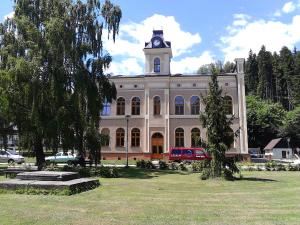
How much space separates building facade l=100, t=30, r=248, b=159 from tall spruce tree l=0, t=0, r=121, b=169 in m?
21.9

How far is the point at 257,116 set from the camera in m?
79.1

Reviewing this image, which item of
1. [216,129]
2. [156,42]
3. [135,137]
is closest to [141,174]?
[216,129]

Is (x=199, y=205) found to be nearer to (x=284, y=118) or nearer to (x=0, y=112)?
(x=0, y=112)

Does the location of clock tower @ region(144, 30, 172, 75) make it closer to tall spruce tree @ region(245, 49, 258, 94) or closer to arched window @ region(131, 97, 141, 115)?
arched window @ region(131, 97, 141, 115)

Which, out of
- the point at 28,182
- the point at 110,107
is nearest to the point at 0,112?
the point at 28,182

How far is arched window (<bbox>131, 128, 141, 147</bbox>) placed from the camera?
51438mm

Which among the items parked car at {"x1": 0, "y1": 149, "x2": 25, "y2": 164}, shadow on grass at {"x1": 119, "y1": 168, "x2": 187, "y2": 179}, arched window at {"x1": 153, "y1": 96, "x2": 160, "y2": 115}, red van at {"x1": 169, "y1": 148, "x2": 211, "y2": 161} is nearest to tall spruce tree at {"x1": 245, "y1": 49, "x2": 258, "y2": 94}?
arched window at {"x1": 153, "y1": 96, "x2": 160, "y2": 115}

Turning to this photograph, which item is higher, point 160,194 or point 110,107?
point 110,107

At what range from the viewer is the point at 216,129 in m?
23.2

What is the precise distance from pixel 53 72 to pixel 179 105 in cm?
2660

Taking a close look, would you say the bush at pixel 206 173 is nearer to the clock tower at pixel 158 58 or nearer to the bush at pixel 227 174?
the bush at pixel 227 174

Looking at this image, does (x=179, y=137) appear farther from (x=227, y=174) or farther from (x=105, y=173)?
(x=227, y=174)

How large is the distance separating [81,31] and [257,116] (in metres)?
57.4

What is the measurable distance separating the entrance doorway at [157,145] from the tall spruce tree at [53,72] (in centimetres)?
2215
